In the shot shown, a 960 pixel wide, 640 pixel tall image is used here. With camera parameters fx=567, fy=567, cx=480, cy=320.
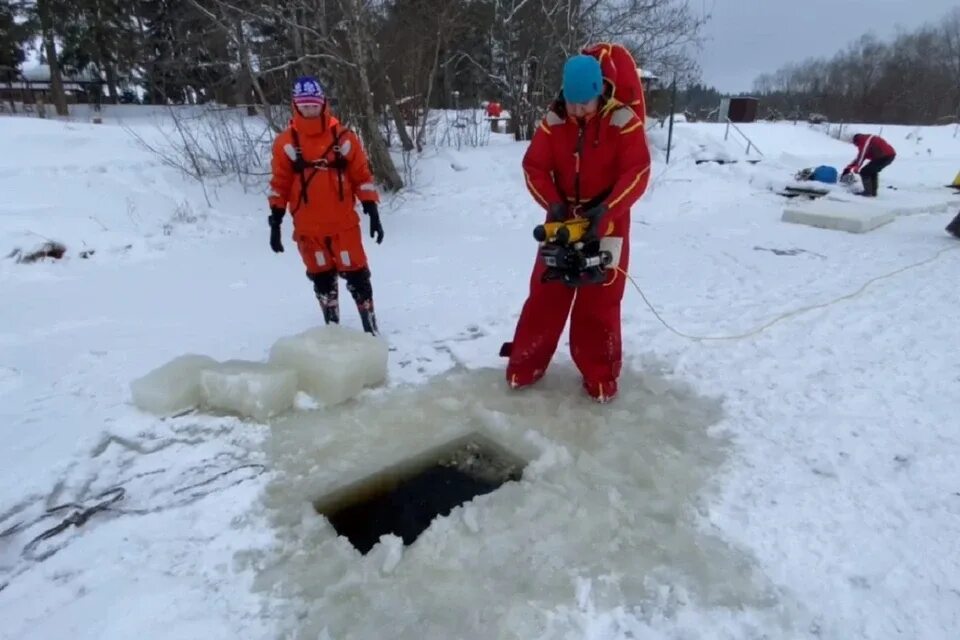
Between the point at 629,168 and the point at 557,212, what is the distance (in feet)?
1.40

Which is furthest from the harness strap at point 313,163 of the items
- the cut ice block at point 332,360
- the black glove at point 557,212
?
the black glove at point 557,212

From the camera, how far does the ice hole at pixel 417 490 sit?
245 cm

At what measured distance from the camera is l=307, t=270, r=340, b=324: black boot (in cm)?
390

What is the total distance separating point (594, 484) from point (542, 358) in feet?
3.38

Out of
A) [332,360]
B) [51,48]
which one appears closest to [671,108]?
[332,360]

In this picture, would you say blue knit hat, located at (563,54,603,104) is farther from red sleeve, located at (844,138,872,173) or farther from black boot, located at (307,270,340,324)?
red sleeve, located at (844,138,872,173)

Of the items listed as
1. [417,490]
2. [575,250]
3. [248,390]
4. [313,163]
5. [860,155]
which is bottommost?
[417,490]

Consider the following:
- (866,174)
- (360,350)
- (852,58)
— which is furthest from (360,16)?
(852,58)

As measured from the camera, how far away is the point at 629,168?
9.57ft

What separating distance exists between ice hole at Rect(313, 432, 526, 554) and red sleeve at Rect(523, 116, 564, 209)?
1.36m

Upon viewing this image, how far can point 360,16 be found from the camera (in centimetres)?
792

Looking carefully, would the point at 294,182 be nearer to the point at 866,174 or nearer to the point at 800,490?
the point at 800,490

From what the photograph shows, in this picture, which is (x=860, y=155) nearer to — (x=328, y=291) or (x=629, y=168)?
(x=629, y=168)

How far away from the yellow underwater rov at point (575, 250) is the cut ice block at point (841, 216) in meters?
6.13
